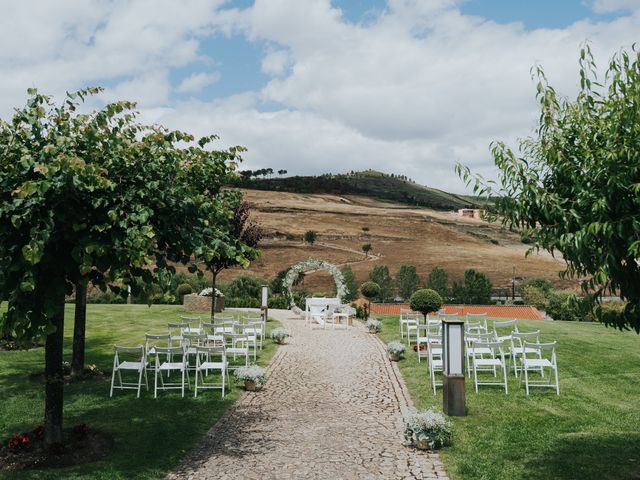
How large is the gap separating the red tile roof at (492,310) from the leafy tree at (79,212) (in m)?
23.7

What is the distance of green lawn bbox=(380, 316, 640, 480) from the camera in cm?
677

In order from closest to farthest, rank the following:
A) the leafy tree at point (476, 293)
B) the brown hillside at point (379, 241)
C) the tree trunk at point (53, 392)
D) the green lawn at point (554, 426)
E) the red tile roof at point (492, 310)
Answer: the green lawn at point (554, 426)
the tree trunk at point (53, 392)
the red tile roof at point (492, 310)
the leafy tree at point (476, 293)
the brown hillside at point (379, 241)

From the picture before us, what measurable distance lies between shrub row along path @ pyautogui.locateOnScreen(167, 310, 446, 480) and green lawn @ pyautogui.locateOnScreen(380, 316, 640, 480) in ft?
1.83

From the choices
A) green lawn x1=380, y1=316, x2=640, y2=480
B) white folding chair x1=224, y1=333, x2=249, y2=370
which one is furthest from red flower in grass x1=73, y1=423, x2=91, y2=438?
green lawn x1=380, y1=316, x2=640, y2=480

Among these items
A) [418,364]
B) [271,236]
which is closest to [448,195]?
[271,236]

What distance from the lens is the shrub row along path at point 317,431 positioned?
22.4 ft

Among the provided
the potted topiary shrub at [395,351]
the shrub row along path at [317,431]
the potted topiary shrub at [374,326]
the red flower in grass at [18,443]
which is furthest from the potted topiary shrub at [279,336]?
the red flower in grass at [18,443]

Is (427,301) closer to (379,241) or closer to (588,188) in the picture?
(588,188)

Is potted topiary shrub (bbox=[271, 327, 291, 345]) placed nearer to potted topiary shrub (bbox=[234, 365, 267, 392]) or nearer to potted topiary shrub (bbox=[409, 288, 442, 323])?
potted topiary shrub (bbox=[409, 288, 442, 323])

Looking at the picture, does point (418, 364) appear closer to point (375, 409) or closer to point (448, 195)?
point (375, 409)

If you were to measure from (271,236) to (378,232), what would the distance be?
18318mm

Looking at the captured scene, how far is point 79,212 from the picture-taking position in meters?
6.54

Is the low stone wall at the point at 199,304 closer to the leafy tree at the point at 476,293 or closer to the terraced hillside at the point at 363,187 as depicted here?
the leafy tree at the point at 476,293

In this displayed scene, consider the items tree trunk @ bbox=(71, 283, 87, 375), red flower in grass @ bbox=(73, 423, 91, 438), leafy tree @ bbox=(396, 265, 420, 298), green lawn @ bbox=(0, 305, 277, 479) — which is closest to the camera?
green lawn @ bbox=(0, 305, 277, 479)
